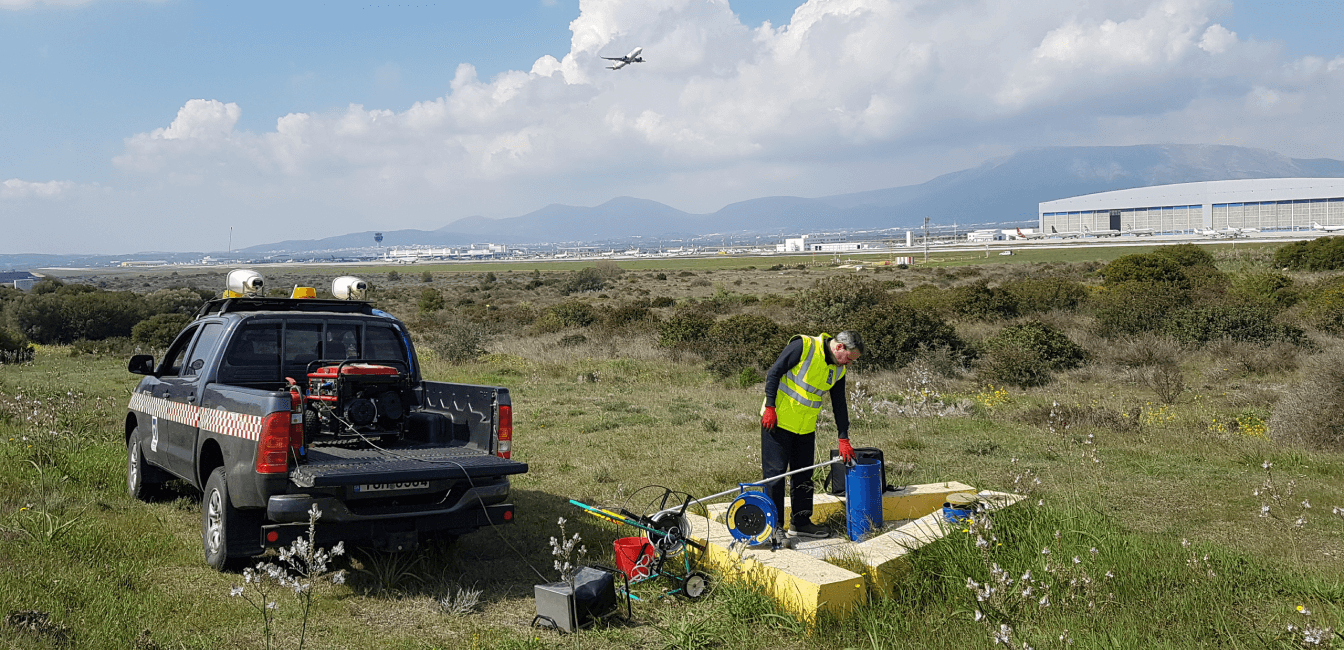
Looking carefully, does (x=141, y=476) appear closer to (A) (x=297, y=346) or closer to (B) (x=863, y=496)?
(A) (x=297, y=346)

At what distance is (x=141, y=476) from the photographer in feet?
26.5

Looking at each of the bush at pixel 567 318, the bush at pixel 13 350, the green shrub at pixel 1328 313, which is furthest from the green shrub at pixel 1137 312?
the bush at pixel 13 350

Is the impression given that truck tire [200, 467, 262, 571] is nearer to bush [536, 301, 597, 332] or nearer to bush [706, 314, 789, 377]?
bush [706, 314, 789, 377]

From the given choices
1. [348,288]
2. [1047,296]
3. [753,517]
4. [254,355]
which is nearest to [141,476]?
[254,355]

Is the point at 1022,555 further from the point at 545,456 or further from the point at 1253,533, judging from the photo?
the point at 545,456

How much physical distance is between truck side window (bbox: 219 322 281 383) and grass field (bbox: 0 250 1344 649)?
4.46ft

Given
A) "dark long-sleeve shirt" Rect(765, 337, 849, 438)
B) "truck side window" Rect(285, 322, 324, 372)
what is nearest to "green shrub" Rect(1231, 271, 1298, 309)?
"dark long-sleeve shirt" Rect(765, 337, 849, 438)

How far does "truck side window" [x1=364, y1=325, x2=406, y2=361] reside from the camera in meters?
7.75

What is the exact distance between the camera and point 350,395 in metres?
7.00

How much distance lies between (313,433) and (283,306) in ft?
4.53

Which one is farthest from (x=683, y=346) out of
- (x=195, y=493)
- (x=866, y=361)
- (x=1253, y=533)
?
(x=1253, y=533)

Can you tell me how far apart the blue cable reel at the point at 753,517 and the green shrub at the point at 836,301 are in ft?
64.2

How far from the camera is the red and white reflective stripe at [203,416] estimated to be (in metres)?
5.76

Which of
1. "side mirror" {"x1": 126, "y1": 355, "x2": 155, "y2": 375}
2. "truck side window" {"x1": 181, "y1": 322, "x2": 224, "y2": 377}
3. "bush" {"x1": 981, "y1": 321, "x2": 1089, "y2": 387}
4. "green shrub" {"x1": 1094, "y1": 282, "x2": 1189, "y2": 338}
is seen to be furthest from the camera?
"green shrub" {"x1": 1094, "y1": 282, "x2": 1189, "y2": 338}
